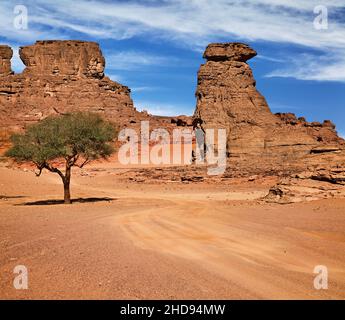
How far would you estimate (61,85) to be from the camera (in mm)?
96625

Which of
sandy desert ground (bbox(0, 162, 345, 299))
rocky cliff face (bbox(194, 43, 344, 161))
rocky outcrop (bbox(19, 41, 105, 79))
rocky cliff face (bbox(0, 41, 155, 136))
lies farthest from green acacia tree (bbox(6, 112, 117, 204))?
rocky outcrop (bbox(19, 41, 105, 79))

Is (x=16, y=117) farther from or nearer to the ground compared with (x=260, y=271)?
farther from the ground

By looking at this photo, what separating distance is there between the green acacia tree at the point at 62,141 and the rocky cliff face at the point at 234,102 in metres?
23.3

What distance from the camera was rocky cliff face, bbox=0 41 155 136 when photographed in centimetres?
9294

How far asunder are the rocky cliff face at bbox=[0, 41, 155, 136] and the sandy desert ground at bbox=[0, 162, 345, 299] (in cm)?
8102

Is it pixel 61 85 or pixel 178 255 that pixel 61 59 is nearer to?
Result: pixel 61 85

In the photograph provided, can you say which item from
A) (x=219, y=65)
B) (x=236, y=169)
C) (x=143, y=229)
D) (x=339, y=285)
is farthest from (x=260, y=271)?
(x=219, y=65)

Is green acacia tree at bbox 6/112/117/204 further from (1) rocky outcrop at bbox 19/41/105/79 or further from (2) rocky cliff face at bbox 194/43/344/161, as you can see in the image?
(1) rocky outcrop at bbox 19/41/105/79

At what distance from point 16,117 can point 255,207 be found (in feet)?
265

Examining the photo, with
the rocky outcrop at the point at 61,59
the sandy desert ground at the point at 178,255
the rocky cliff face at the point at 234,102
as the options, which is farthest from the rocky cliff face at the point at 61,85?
the sandy desert ground at the point at 178,255

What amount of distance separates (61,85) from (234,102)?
5783 cm

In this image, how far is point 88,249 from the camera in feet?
30.1

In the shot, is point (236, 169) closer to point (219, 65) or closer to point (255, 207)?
point (219, 65)

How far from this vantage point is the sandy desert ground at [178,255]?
239 inches
